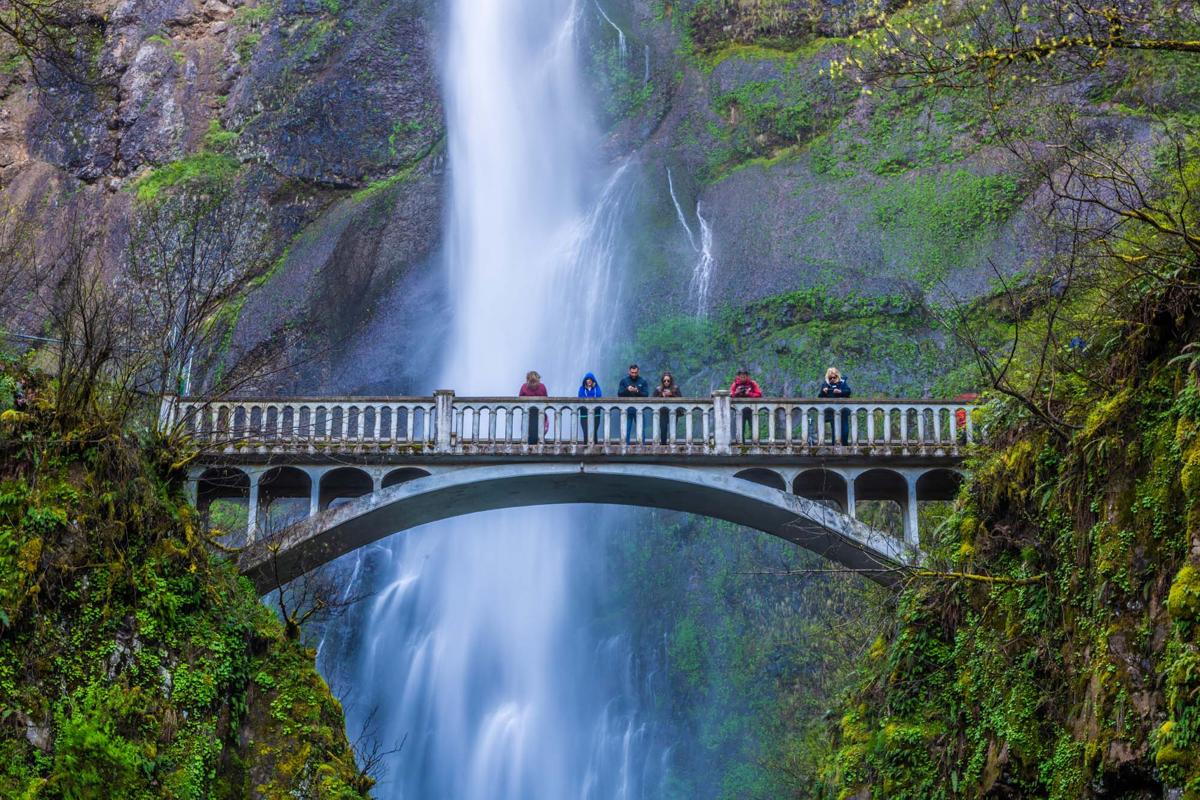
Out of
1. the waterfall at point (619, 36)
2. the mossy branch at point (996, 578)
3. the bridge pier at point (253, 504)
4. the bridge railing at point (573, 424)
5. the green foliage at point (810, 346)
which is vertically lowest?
the mossy branch at point (996, 578)

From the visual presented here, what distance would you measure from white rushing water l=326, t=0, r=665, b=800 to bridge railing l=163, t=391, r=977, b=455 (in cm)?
1099

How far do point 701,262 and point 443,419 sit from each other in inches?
682

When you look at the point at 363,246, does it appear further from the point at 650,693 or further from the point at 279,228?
the point at 650,693

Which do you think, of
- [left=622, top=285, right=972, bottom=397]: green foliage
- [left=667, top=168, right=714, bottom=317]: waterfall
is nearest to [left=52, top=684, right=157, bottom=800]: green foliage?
[left=622, top=285, right=972, bottom=397]: green foliage

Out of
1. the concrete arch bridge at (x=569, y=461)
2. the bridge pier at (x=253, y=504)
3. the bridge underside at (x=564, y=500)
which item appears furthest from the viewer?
the concrete arch bridge at (x=569, y=461)

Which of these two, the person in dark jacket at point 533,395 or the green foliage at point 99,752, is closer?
the green foliage at point 99,752

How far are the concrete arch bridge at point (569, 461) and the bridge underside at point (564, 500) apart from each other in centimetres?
3

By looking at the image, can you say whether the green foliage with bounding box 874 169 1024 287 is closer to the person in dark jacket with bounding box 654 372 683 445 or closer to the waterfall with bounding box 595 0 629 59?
the waterfall with bounding box 595 0 629 59

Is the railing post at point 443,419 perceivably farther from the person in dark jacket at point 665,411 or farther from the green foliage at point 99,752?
the green foliage at point 99,752

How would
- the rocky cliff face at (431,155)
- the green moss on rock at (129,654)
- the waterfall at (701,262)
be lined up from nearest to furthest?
the green moss on rock at (129,654) → the rocky cliff face at (431,155) → the waterfall at (701,262)

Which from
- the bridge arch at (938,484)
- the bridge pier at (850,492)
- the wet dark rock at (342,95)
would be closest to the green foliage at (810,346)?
the bridge arch at (938,484)

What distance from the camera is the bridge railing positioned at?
2195 centimetres

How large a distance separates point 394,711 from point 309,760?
45.8ft

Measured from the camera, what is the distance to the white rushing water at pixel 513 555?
3114 cm
